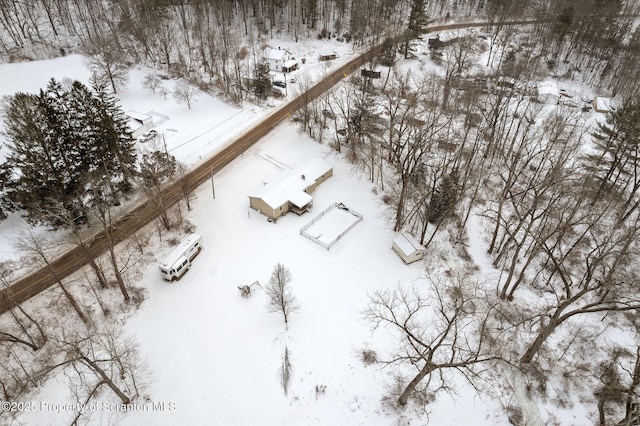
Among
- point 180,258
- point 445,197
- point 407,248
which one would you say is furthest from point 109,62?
point 445,197

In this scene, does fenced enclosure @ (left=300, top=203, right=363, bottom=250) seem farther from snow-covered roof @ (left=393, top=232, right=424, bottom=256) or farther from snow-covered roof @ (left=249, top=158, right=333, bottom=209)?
snow-covered roof @ (left=393, top=232, right=424, bottom=256)

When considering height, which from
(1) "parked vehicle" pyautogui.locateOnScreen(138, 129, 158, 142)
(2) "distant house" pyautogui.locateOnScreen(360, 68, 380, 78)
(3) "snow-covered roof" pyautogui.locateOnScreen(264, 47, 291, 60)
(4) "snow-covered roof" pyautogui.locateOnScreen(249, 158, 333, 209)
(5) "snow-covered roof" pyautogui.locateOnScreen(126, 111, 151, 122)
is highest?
(3) "snow-covered roof" pyautogui.locateOnScreen(264, 47, 291, 60)

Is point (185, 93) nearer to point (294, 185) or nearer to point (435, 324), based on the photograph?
point (294, 185)

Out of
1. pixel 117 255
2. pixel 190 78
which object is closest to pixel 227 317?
pixel 117 255

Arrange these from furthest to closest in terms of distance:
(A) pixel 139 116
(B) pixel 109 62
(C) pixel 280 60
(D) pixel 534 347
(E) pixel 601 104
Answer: (C) pixel 280 60 < (E) pixel 601 104 < (B) pixel 109 62 < (A) pixel 139 116 < (D) pixel 534 347

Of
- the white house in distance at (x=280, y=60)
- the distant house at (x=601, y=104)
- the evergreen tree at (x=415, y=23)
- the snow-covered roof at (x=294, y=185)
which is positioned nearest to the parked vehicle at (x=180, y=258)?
the snow-covered roof at (x=294, y=185)

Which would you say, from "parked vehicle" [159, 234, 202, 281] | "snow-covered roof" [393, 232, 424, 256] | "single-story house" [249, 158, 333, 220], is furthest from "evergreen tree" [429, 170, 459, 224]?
"parked vehicle" [159, 234, 202, 281]

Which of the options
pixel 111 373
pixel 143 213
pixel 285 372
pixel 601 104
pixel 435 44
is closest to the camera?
pixel 111 373
